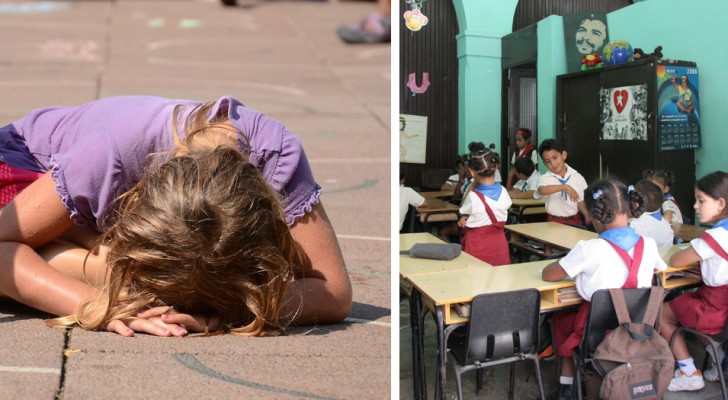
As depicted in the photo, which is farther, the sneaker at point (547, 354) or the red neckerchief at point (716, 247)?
the sneaker at point (547, 354)

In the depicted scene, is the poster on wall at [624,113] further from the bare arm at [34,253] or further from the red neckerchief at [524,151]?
the bare arm at [34,253]

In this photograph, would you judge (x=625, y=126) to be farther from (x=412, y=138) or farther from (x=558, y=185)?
(x=412, y=138)

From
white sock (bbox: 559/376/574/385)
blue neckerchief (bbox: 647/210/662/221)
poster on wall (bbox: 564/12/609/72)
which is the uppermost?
poster on wall (bbox: 564/12/609/72)

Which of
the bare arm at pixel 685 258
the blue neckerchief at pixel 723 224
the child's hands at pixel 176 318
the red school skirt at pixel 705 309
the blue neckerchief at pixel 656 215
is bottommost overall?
the child's hands at pixel 176 318

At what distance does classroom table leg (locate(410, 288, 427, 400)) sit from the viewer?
273cm

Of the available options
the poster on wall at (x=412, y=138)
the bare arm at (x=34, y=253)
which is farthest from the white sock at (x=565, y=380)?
the bare arm at (x=34, y=253)

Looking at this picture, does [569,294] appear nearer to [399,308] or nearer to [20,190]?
[399,308]

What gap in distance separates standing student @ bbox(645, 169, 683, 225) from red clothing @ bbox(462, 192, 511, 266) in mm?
496

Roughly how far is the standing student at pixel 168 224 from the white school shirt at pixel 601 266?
1.01 m

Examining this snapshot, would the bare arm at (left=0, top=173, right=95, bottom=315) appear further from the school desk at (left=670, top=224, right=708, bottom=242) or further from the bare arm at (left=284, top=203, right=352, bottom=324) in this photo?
the school desk at (left=670, top=224, right=708, bottom=242)

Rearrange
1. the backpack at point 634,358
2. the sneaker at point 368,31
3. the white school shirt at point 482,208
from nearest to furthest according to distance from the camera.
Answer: the backpack at point 634,358 → the white school shirt at point 482,208 → the sneaker at point 368,31

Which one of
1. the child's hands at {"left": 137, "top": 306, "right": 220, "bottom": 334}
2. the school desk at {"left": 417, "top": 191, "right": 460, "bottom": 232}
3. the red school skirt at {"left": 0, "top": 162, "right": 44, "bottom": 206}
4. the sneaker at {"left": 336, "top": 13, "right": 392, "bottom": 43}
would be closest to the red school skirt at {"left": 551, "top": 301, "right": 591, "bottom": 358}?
the school desk at {"left": 417, "top": 191, "right": 460, "bottom": 232}

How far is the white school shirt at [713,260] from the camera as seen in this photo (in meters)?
2.68

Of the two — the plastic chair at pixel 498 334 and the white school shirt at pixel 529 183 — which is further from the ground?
the white school shirt at pixel 529 183
